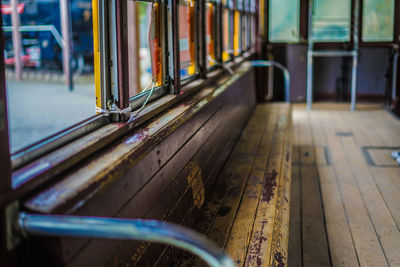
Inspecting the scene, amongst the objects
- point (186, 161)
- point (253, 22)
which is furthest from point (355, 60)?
point (186, 161)

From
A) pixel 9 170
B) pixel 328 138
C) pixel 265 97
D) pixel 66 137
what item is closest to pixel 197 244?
pixel 9 170

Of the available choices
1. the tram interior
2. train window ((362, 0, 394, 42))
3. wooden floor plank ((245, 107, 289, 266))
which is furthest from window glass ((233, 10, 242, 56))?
train window ((362, 0, 394, 42))

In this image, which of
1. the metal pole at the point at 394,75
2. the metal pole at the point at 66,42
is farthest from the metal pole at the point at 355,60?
the metal pole at the point at 66,42

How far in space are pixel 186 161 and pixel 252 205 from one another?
0.54 m

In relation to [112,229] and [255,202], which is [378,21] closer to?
[255,202]

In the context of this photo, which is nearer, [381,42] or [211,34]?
[211,34]

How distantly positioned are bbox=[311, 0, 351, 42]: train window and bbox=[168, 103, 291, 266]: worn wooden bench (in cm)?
441

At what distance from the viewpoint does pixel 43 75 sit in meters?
9.89

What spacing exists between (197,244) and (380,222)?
103 inches

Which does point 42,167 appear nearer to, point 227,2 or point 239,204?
point 239,204

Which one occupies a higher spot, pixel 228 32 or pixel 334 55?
pixel 228 32

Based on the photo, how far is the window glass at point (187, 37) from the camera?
325 cm

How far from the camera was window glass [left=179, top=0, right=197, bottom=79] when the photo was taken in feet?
10.7

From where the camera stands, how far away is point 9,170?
121cm
